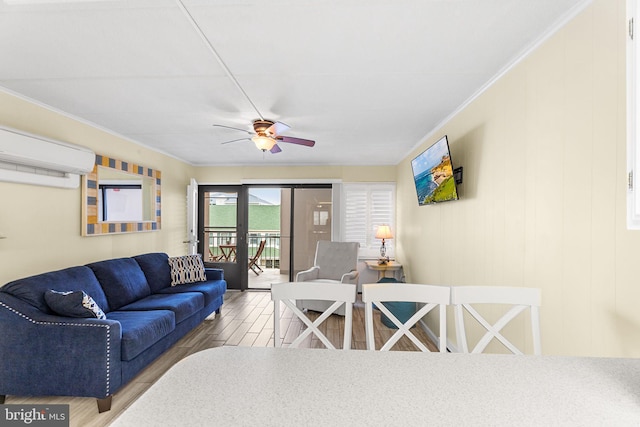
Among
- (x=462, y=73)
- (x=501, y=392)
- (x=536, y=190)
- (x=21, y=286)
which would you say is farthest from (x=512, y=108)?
(x=21, y=286)

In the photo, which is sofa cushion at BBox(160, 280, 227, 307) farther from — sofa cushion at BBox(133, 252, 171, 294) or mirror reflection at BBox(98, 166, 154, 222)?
mirror reflection at BBox(98, 166, 154, 222)

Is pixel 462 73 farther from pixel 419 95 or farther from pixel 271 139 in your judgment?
pixel 271 139

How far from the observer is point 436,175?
305 centimetres

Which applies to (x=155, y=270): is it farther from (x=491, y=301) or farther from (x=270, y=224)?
(x=491, y=301)

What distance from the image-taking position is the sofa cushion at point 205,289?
13.0 ft

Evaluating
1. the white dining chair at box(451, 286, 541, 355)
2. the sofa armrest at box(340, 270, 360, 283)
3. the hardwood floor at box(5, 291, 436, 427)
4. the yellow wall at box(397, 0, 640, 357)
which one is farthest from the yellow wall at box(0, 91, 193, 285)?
the yellow wall at box(397, 0, 640, 357)

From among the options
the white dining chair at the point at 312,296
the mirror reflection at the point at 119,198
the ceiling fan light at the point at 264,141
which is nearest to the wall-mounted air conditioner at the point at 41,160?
the mirror reflection at the point at 119,198

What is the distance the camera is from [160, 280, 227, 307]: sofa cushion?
395 centimetres

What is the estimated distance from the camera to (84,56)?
2041 mm

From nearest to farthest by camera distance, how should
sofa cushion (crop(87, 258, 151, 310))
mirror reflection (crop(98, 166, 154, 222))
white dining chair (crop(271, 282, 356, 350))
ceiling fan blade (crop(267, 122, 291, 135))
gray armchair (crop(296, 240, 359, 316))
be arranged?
white dining chair (crop(271, 282, 356, 350)) < ceiling fan blade (crop(267, 122, 291, 135)) < sofa cushion (crop(87, 258, 151, 310)) < mirror reflection (crop(98, 166, 154, 222)) < gray armchair (crop(296, 240, 359, 316))

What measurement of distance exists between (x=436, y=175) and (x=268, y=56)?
6.06 feet

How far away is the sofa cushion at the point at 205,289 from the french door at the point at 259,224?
1.67 m

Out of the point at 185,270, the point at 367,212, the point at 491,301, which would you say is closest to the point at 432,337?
the point at 491,301

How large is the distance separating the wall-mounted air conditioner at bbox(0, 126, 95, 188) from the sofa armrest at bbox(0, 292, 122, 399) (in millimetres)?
1017
